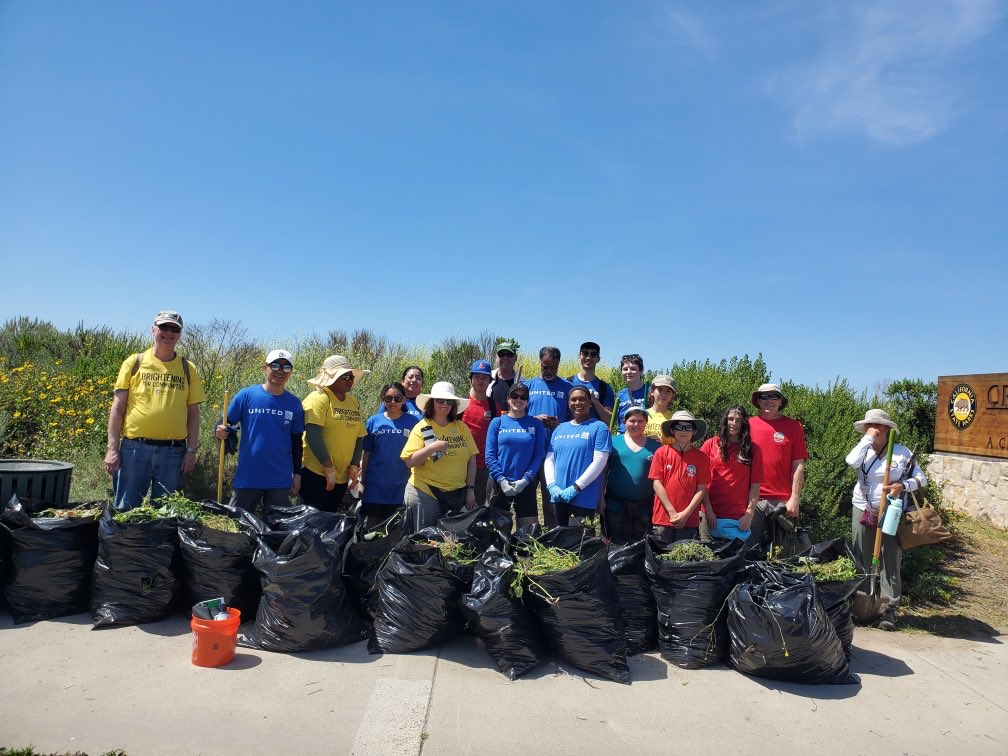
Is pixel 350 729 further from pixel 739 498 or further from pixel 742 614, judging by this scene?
pixel 739 498

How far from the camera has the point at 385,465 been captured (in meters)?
5.24

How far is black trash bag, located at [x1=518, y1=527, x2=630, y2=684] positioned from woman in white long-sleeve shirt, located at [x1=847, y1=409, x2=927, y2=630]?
7.90ft

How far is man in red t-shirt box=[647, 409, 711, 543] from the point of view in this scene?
15.5 feet

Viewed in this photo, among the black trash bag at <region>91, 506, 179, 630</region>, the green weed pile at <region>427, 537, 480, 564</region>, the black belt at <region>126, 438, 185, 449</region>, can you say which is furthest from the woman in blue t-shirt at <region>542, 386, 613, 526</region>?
the black belt at <region>126, 438, 185, 449</region>

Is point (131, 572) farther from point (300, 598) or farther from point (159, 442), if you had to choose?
point (300, 598)

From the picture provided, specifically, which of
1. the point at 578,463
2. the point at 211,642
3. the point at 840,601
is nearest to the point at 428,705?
the point at 211,642

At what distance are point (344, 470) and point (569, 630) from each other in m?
2.26

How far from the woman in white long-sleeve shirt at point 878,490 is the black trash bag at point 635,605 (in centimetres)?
201

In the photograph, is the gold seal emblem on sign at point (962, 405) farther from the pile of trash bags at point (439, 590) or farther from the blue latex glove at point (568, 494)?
the blue latex glove at point (568, 494)

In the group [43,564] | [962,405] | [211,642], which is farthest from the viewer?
[962,405]

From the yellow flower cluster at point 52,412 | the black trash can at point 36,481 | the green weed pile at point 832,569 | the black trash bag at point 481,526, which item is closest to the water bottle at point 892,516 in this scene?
the green weed pile at point 832,569

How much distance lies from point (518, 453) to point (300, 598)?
195 cm

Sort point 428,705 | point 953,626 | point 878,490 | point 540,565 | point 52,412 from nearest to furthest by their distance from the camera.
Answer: point 428,705 < point 540,565 < point 878,490 < point 953,626 < point 52,412

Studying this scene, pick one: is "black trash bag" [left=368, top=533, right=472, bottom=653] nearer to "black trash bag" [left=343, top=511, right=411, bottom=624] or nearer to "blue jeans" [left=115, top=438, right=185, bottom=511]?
"black trash bag" [left=343, top=511, right=411, bottom=624]
